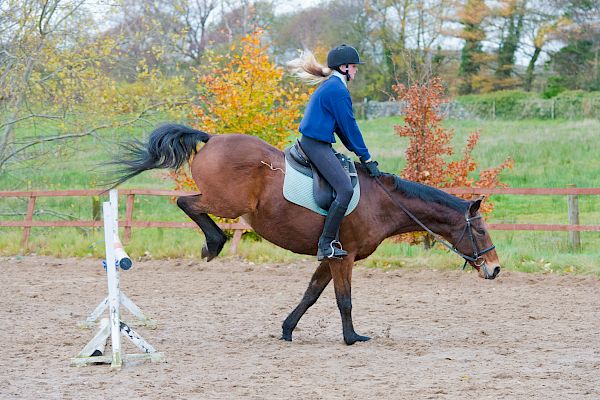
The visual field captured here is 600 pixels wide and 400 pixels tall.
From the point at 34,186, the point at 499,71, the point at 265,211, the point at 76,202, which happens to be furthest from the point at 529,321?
the point at 499,71

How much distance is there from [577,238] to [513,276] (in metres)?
2.23

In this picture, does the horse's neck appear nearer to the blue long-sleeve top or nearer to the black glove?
the black glove

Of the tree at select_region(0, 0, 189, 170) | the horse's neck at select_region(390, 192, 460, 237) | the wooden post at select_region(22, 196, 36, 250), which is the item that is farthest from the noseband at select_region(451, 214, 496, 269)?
the wooden post at select_region(22, 196, 36, 250)

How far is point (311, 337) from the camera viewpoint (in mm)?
7734

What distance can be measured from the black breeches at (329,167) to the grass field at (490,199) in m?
1.93

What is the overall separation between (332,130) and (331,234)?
939 mm

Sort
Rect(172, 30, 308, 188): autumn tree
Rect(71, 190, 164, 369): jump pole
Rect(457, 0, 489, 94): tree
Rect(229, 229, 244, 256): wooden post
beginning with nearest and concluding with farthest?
Rect(71, 190, 164, 369): jump pole
Rect(229, 229, 244, 256): wooden post
Rect(172, 30, 308, 188): autumn tree
Rect(457, 0, 489, 94): tree

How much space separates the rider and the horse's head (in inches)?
53.9

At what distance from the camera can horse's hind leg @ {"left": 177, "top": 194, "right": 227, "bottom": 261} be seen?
713 centimetres

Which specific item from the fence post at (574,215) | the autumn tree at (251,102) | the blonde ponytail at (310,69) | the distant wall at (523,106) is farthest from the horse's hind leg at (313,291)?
the distant wall at (523,106)

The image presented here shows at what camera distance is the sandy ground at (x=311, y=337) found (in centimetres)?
558

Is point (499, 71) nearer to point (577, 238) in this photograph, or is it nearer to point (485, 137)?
point (485, 137)

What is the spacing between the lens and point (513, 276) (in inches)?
450

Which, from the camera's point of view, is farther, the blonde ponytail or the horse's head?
the horse's head
